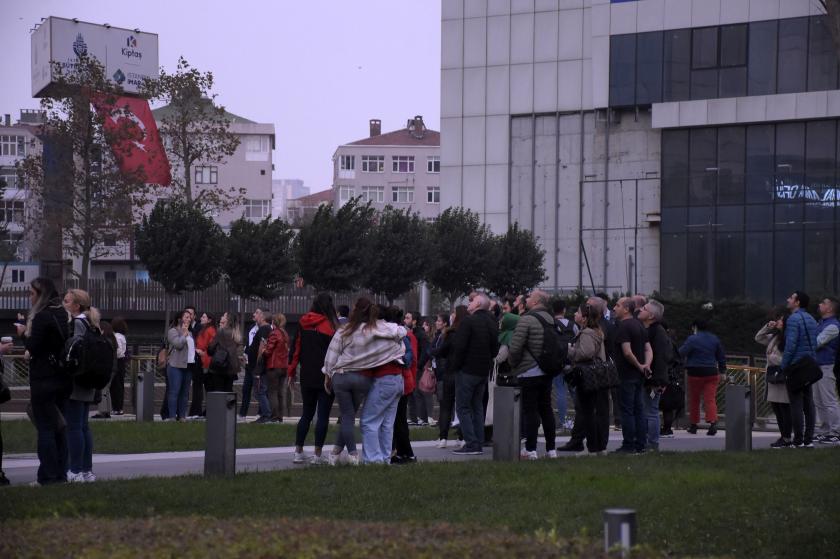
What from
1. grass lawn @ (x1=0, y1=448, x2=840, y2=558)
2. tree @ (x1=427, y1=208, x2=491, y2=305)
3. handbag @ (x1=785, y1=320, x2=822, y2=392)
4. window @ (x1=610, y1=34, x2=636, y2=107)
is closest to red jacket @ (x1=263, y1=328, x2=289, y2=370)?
grass lawn @ (x1=0, y1=448, x2=840, y2=558)

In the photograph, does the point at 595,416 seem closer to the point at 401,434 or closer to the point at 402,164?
the point at 401,434

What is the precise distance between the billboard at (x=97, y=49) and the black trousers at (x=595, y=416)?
62.6 meters

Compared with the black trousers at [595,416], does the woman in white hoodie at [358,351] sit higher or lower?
higher

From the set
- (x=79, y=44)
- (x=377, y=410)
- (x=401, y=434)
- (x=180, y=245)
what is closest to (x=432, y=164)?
Answer: (x=79, y=44)

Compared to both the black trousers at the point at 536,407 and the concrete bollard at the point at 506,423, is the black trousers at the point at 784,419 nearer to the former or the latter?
the black trousers at the point at 536,407

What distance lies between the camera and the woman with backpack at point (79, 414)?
37.8 feet

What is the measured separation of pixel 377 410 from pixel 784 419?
5887 mm

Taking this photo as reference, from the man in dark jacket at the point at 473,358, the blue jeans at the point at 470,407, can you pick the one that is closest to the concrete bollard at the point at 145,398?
the blue jeans at the point at 470,407

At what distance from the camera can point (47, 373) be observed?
11.2m

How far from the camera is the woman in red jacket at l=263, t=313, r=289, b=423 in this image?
66.5ft

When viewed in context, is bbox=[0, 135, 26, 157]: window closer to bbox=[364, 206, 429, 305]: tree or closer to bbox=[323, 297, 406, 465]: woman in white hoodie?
bbox=[364, 206, 429, 305]: tree

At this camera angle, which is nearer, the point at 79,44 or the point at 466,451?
the point at 466,451

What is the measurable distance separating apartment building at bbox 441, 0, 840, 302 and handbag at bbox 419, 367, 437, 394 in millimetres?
25564

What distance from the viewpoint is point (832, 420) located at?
1658 centimetres
